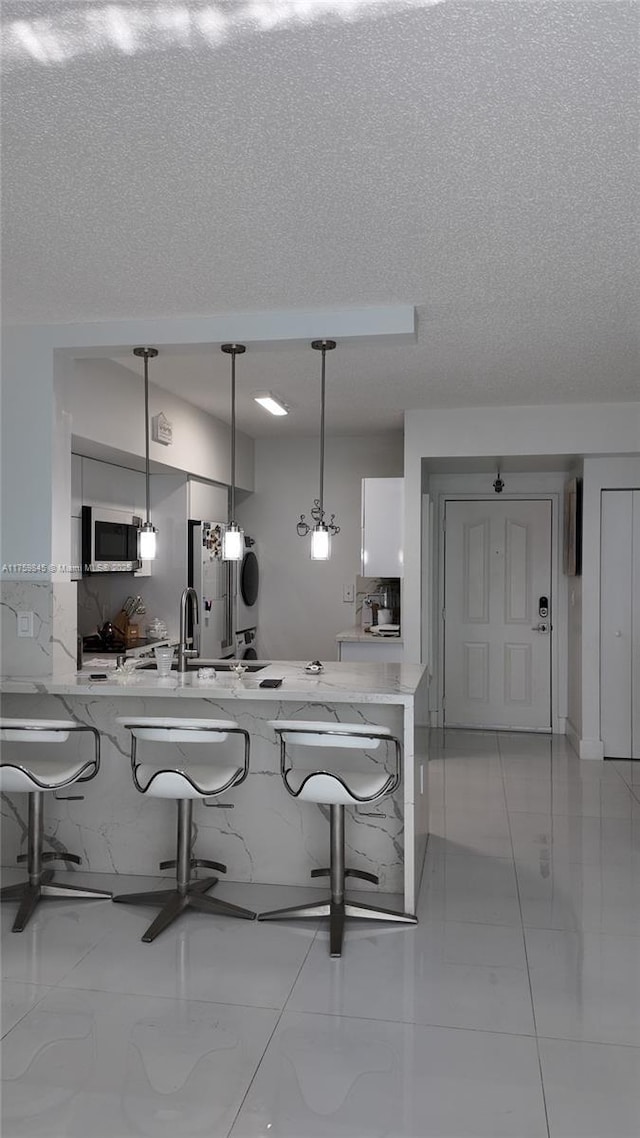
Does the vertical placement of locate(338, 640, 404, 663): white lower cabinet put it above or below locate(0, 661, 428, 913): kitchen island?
above

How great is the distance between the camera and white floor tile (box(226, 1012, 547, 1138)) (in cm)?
214

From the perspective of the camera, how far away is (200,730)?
3344mm

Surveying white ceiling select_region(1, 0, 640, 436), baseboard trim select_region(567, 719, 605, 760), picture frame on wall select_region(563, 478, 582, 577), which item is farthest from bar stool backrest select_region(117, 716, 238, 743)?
picture frame on wall select_region(563, 478, 582, 577)

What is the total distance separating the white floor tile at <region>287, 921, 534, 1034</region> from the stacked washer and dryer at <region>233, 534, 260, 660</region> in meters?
3.96

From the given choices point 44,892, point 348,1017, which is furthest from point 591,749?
point 44,892

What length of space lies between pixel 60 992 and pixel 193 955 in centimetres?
50

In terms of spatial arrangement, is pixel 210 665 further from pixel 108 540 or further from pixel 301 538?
pixel 301 538

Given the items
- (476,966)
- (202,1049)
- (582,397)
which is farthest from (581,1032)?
(582,397)

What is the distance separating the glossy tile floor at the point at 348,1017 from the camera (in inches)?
86.4

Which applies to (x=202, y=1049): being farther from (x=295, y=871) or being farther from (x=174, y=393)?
(x=174, y=393)

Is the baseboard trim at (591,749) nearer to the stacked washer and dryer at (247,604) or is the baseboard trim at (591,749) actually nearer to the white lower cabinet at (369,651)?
the white lower cabinet at (369,651)

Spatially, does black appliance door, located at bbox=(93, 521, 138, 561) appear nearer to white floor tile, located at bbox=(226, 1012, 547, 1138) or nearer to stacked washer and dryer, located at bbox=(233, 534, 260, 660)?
stacked washer and dryer, located at bbox=(233, 534, 260, 660)

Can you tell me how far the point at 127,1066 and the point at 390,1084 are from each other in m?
0.75

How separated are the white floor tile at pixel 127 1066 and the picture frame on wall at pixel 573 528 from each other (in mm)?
4584
